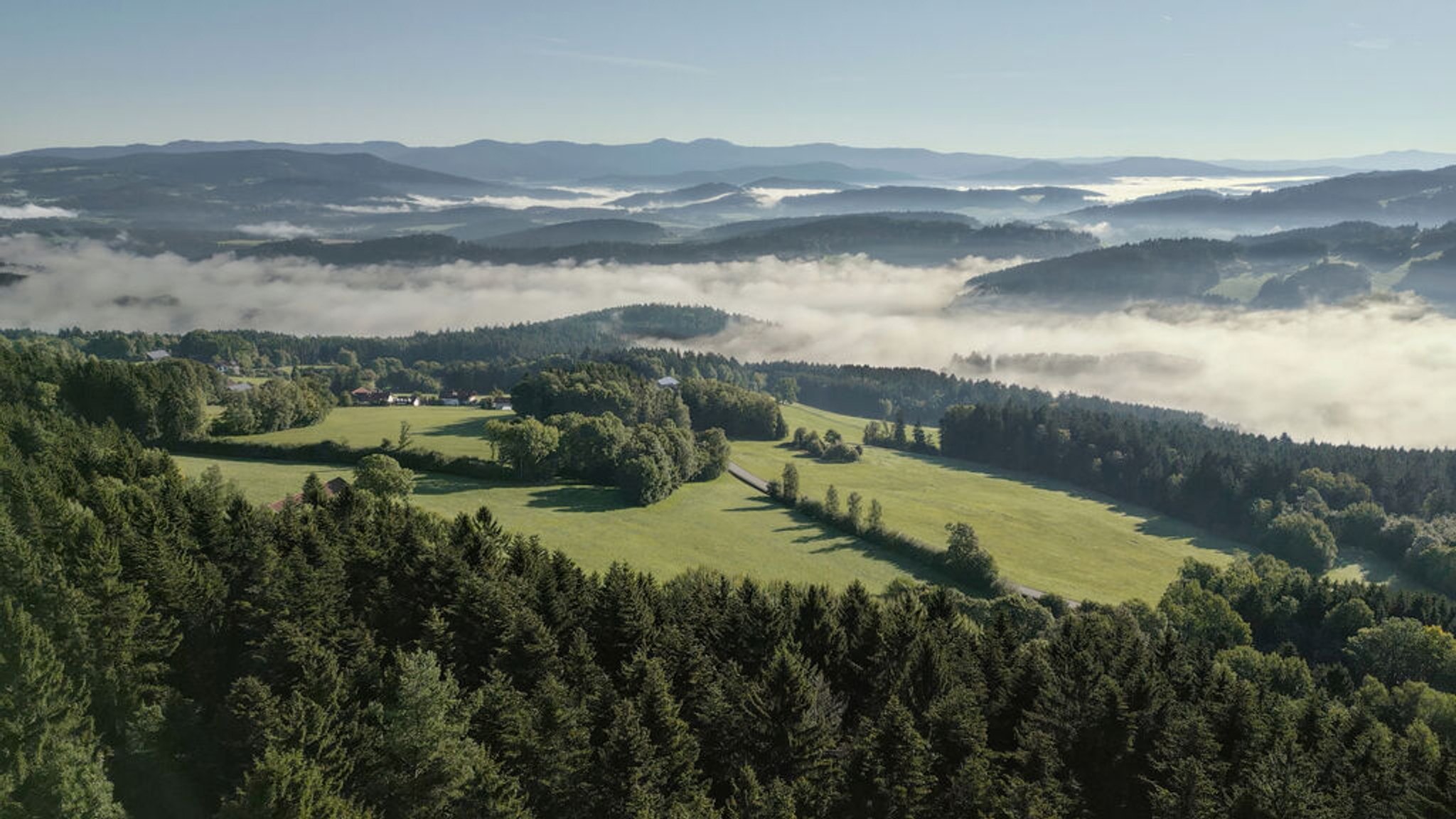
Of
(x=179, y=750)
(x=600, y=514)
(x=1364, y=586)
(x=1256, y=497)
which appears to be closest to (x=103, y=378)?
(x=600, y=514)

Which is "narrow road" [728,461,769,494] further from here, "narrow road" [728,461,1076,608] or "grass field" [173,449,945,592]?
"grass field" [173,449,945,592]

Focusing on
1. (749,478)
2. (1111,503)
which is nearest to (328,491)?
(749,478)

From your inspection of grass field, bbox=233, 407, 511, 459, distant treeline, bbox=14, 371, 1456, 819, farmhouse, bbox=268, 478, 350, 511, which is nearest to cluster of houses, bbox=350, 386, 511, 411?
grass field, bbox=233, 407, 511, 459

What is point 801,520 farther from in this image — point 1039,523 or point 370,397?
point 370,397

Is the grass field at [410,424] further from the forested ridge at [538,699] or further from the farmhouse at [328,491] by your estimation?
the forested ridge at [538,699]

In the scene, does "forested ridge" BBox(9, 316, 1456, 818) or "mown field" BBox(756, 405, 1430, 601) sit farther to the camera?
"mown field" BBox(756, 405, 1430, 601)

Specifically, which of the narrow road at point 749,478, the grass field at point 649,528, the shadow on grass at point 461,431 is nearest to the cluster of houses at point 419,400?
the shadow on grass at point 461,431

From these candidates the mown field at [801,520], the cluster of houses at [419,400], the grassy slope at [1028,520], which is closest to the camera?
the mown field at [801,520]
